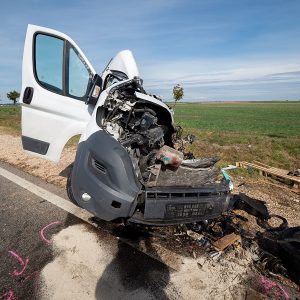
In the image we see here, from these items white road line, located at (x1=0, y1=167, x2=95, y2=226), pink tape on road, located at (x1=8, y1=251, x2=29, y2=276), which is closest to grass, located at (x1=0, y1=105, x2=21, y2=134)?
white road line, located at (x1=0, y1=167, x2=95, y2=226)

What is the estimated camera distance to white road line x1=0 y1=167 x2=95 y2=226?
13.6 feet

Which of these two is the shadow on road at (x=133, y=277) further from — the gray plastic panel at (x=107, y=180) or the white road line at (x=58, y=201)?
the gray plastic panel at (x=107, y=180)

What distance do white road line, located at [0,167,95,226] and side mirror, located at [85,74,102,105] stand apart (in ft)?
5.28

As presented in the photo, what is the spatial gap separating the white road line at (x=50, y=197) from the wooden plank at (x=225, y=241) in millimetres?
1635

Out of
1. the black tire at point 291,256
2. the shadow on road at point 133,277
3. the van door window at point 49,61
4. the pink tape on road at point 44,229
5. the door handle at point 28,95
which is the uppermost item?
the van door window at point 49,61

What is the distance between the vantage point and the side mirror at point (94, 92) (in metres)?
3.70

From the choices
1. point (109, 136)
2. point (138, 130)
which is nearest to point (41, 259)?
point (109, 136)

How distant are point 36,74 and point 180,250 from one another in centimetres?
276

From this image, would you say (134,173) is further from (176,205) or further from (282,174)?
(282,174)

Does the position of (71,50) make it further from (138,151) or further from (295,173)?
(295,173)

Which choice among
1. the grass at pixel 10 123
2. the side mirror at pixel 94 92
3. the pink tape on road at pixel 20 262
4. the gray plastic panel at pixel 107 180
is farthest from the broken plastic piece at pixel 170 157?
the grass at pixel 10 123

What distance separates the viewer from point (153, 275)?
9.40ft

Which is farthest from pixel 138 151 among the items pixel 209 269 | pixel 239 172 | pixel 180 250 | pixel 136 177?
pixel 239 172

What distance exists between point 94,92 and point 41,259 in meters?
2.08
